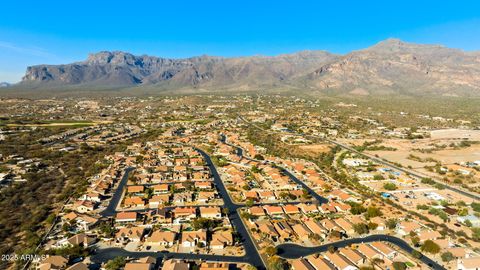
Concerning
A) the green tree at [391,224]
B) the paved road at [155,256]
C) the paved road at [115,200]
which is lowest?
the paved road at [155,256]

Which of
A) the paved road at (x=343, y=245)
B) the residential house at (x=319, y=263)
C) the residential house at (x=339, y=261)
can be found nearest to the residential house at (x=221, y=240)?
the paved road at (x=343, y=245)

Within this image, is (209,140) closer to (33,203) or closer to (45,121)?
(33,203)

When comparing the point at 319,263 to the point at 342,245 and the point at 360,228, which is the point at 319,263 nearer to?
the point at 342,245

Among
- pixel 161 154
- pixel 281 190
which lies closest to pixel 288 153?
pixel 281 190

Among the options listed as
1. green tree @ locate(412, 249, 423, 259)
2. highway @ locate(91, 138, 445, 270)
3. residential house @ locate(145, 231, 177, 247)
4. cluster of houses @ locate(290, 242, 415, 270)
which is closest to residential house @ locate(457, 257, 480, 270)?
highway @ locate(91, 138, 445, 270)

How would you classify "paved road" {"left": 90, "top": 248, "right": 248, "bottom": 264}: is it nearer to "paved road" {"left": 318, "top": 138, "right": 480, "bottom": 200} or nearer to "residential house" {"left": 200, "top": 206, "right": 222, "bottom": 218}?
"residential house" {"left": 200, "top": 206, "right": 222, "bottom": 218}

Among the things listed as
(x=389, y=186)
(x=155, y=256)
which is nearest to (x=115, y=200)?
(x=155, y=256)

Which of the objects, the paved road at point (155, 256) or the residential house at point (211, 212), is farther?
the residential house at point (211, 212)

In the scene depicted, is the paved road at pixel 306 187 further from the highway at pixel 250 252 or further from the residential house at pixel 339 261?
the residential house at pixel 339 261
